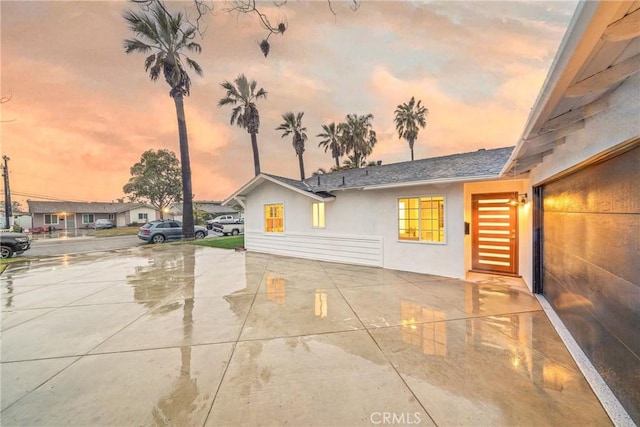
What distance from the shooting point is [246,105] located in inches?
763

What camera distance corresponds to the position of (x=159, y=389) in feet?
7.99

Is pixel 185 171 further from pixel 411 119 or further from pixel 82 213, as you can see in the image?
pixel 82 213

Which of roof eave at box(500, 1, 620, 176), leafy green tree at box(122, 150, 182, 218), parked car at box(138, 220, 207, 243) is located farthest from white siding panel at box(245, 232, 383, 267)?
leafy green tree at box(122, 150, 182, 218)

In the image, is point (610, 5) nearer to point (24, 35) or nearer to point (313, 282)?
point (313, 282)

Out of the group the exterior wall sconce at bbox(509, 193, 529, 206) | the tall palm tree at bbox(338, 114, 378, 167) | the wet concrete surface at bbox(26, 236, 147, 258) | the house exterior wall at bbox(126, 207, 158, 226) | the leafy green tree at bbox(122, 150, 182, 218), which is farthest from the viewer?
the house exterior wall at bbox(126, 207, 158, 226)

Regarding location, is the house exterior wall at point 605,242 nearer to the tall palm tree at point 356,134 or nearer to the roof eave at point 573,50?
the roof eave at point 573,50

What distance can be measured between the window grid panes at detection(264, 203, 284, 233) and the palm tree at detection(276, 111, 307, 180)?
13.1 meters

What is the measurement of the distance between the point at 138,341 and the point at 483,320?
205 inches

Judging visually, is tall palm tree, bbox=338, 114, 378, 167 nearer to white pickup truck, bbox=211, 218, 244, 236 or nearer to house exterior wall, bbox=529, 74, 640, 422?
white pickup truck, bbox=211, 218, 244, 236

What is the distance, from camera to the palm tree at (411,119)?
23984 mm

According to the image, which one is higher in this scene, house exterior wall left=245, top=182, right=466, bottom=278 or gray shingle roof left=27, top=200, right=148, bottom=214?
gray shingle roof left=27, top=200, right=148, bottom=214

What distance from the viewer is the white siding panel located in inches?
322

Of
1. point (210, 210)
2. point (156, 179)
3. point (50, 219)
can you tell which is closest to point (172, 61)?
point (156, 179)

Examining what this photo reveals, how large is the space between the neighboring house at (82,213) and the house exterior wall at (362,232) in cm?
3652
